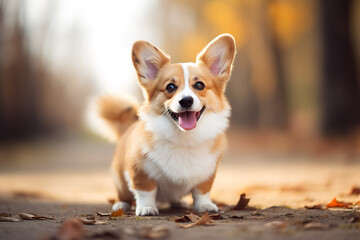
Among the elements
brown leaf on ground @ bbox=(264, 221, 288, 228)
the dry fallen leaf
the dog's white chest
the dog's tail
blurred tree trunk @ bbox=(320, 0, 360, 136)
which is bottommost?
the dry fallen leaf

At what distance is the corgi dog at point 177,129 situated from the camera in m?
3.62

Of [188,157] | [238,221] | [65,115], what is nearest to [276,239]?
[238,221]

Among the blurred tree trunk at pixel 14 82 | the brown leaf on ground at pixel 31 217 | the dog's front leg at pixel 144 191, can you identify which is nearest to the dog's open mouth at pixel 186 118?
the dog's front leg at pixel 144 191

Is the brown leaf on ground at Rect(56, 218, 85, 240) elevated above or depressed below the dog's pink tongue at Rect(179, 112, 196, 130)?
below

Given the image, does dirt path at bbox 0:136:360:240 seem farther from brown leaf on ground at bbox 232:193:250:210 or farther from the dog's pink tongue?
the dog's pink tongue

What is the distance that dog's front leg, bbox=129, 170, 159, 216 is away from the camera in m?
3.67

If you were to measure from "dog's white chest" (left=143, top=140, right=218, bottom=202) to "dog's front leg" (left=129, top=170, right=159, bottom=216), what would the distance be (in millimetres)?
60

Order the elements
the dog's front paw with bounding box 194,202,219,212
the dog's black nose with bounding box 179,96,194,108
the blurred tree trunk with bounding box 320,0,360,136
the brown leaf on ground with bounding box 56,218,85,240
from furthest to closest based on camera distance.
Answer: the blurred tree trunk with bounding box 320,0,360,136, the dog's front paw with bounding box 194,202,219,212, the dog's black nose with bounding box 179,96,194,108, the brown leaf on ground with bounding box 56,218,85,240

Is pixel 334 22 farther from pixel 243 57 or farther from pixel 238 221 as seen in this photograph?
pixel 243 57

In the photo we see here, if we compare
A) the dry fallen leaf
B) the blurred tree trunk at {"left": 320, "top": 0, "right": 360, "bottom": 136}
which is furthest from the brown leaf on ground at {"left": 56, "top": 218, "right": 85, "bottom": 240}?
the blurred tree trunk at {"left": 320, "top": 0, "right": 360, "bottom": 136}

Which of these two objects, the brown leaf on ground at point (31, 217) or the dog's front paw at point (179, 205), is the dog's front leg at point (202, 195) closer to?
the dog's front paw at point (179, 205)

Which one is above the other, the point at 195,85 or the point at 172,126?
the point at 195,85

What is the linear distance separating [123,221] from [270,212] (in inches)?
46.7

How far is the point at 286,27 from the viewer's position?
16.6 meters
